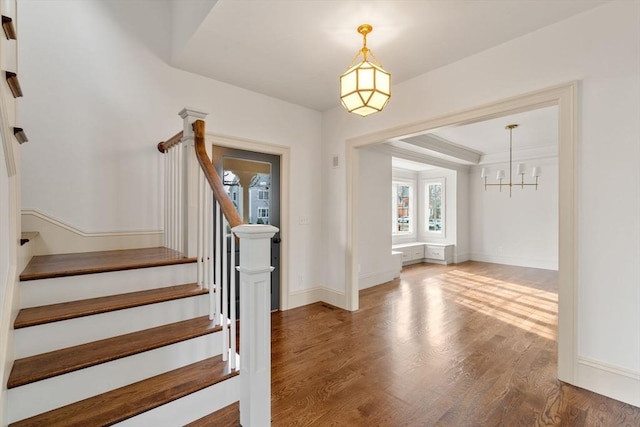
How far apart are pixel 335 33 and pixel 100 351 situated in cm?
265

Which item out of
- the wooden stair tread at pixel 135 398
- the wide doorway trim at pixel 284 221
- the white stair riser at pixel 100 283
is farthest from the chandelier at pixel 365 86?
the wooden stair tread at pixel 135 398

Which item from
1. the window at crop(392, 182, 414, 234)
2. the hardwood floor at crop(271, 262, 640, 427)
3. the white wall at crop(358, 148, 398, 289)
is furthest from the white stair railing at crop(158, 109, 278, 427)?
the window at crop(392, 182, 414, 234)

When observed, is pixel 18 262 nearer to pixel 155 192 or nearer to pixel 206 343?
pixel 206 343

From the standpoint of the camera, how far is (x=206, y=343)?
5.80 ft

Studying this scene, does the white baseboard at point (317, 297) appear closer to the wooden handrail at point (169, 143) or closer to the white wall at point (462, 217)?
the wooden handrail at point (169, 143)

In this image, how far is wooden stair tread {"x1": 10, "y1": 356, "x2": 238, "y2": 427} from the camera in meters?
1.29

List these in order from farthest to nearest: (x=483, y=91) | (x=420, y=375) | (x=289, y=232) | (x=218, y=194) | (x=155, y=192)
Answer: (x=289, y=232) < (x=155, y=192) < (x=483, y=91) < (x=420, y=375) < (x=218, y=194)

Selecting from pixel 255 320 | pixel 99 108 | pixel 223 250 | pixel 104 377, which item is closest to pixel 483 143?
pixel 223 250

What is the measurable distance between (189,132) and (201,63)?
1222mm

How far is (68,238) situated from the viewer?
8.01ft

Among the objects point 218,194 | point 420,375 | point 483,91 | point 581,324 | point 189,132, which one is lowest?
point 420,375

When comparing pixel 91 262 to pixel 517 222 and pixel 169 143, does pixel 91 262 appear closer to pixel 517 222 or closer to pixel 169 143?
pixel 169 143

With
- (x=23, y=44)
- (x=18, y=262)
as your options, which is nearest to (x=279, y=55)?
(x=23, y=44)

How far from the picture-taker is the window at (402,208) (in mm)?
7848
